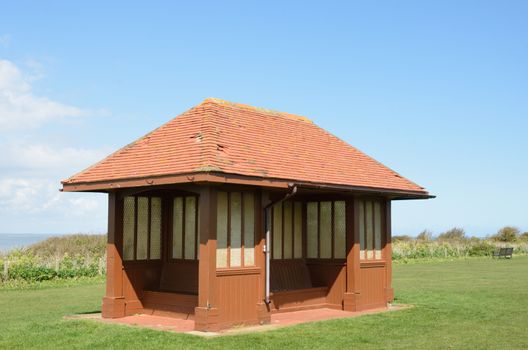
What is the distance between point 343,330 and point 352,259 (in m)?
3.08

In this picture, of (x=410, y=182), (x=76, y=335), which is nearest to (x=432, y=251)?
(x=410, y=182)

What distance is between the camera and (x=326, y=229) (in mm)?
15570

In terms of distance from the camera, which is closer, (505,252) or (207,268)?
(207,268)

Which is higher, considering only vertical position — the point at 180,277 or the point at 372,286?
the point at 180,277

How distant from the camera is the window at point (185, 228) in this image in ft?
45.4

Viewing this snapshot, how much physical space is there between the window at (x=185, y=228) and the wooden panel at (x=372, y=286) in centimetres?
403

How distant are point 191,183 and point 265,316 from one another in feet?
9.88

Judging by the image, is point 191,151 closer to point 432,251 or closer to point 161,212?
point 161,212

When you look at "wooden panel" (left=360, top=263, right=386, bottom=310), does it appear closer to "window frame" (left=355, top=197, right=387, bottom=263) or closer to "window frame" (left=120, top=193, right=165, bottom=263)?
"window frame" (left=355, top=197, right=387, bottom=263)

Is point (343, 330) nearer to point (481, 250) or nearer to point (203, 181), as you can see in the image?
point (203, 181)

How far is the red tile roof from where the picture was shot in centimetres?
1251

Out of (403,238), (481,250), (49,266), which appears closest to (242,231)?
(49,266)

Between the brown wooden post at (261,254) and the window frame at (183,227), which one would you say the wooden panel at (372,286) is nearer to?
the brown wooden post at (261,254)

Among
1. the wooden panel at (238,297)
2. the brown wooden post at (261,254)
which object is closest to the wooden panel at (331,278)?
the brown wooden post at (261,254)
